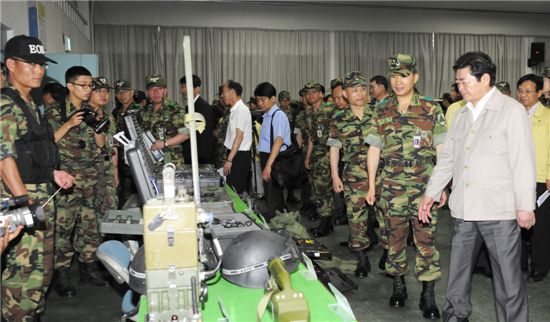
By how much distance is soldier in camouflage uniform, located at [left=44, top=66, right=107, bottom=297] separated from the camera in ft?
11.7

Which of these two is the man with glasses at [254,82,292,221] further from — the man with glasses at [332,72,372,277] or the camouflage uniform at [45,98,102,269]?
the camouflage uniform at [45,98,102,269]

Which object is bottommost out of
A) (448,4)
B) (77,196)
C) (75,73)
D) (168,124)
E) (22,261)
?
(22,261)

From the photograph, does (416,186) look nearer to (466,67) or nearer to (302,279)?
(466,67)

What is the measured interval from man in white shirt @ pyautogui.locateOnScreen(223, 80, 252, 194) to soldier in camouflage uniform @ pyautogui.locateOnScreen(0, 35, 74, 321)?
2180 millimetres

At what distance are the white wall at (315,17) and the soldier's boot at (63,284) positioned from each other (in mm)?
7988

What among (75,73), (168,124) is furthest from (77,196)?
(168,124)

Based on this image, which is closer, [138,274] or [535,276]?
[138,274]

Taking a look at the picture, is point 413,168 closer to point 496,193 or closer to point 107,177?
point 496,193

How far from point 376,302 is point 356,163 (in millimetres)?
1074

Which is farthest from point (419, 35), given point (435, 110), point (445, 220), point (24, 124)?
point (24, 124)

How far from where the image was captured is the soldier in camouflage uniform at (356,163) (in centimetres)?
379

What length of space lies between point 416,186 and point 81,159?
2.42m

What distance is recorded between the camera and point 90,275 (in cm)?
377

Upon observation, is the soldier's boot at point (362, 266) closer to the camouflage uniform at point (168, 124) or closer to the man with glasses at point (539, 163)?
the man with glasses at point (539, 163)
